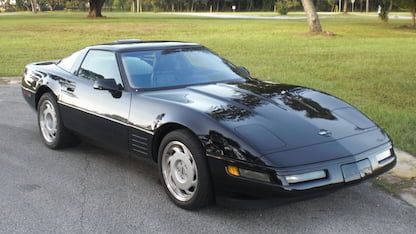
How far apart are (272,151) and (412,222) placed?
1.24 metres

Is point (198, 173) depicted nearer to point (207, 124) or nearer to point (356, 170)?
point (207, 124)

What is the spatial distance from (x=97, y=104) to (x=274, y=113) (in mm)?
1820

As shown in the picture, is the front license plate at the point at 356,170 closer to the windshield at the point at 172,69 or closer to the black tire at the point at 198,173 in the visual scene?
the black tire at the point at 198,173

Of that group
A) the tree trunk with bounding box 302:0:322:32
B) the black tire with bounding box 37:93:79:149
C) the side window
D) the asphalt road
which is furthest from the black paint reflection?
the tree trunk with bounding box 302:0:322:32

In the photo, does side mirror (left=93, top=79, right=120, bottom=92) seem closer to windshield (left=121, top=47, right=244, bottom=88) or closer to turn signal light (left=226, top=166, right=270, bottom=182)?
windshield (left=121, top=47, right=244, bottom=88)

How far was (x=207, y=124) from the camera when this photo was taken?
13.1ft

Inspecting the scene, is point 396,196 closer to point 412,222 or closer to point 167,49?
point 412,222

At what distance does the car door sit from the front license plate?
1.98 meters

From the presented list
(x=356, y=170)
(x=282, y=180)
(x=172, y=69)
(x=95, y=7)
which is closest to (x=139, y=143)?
(x=172, y=69)

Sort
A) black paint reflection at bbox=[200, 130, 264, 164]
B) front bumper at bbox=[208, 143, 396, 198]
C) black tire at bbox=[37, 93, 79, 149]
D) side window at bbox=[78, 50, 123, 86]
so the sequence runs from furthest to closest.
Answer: black tire at bbox=[37, 93, 79, 149] → side window at bbox=[78, 50, 123, 86] → black paint reflection at bbox=[200, 130, 264, 164] → front bumper at bbox=[208, 143, 396, 198]

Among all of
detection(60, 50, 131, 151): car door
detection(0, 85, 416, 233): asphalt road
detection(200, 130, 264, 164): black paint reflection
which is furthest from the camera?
detection(60, 50, 131, 151): car door

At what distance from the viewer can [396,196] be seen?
4480 millimetres

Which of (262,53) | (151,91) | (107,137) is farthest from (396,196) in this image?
(262,53)

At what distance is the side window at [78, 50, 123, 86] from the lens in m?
5.16
